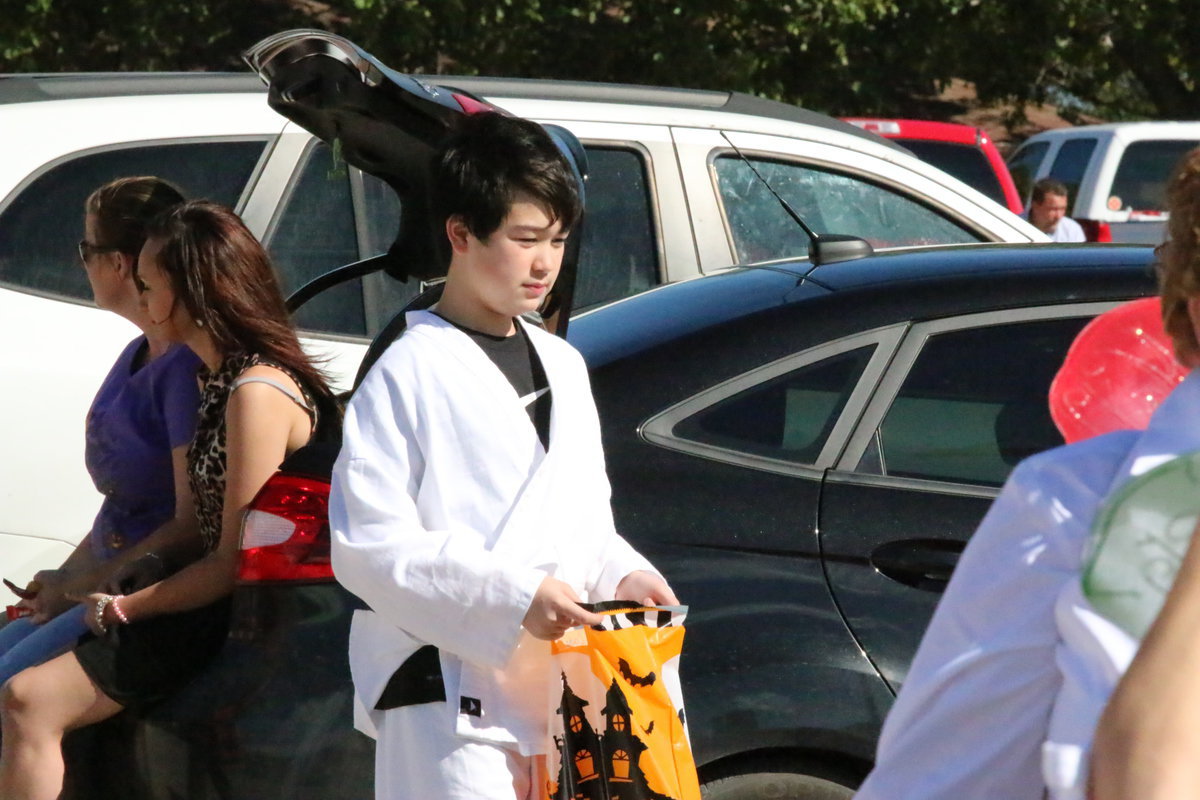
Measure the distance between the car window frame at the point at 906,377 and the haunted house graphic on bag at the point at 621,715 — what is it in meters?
0.74

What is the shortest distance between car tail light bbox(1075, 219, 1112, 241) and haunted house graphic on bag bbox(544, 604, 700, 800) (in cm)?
863

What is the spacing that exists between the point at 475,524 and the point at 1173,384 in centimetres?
110

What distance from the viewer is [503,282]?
97.6 inches

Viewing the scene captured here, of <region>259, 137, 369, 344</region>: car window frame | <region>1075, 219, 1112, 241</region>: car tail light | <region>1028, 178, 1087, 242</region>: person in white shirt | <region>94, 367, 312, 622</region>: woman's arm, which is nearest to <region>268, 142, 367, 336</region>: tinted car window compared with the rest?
<region>259, 137, 369, 344</region>: car window frame

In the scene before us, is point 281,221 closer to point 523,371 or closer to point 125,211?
point 125,211

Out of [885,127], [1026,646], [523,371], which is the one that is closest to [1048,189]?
[885,127]

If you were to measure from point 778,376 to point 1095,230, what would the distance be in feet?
27.9

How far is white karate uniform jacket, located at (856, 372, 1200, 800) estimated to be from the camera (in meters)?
1.25

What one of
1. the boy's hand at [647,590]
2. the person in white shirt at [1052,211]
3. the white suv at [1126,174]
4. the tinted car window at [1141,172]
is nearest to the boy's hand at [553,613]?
the boy's hand at [647,590]

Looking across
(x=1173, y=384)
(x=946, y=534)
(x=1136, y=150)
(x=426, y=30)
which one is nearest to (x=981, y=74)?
(x=1136, y=150)

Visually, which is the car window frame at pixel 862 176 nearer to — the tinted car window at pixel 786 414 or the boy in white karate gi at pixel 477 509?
the tinted car window at pixel 786 414

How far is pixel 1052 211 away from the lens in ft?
33.2

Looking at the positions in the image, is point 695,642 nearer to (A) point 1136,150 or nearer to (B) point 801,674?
(B) point 801,674

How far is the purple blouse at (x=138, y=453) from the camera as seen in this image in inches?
134
